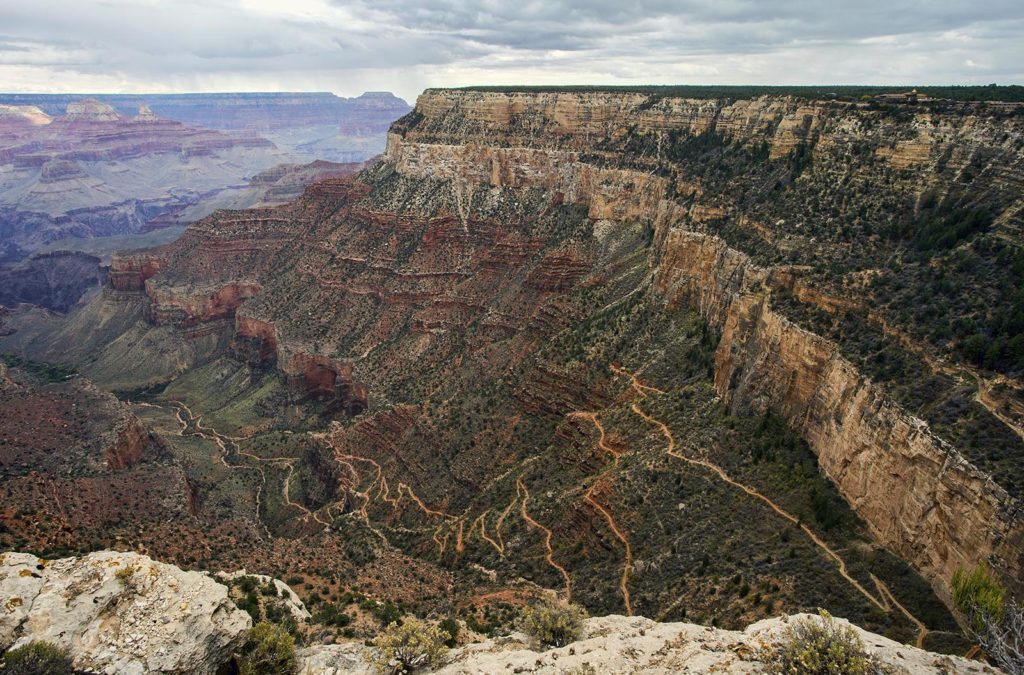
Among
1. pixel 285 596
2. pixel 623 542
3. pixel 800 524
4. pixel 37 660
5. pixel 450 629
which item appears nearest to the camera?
pixel 37 660

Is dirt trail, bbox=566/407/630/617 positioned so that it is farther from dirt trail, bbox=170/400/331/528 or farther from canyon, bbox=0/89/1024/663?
dirt trail, bbox=170/400/331/528

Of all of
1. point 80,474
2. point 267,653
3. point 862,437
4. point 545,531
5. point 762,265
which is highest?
point 762,265

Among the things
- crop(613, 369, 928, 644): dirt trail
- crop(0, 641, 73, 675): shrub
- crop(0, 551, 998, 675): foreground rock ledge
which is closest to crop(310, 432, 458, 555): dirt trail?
crop(613, 369, 928, 644): dirt trail

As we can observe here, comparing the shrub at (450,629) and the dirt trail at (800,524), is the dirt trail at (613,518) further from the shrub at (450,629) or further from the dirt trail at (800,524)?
the shrub at (450,629)

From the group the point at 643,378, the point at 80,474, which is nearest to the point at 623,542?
the point at 643,378

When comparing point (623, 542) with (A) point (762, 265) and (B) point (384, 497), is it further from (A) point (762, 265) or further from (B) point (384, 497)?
(B) point (384, 497)

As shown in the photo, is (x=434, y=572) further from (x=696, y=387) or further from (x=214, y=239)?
(x=214, y=239)
